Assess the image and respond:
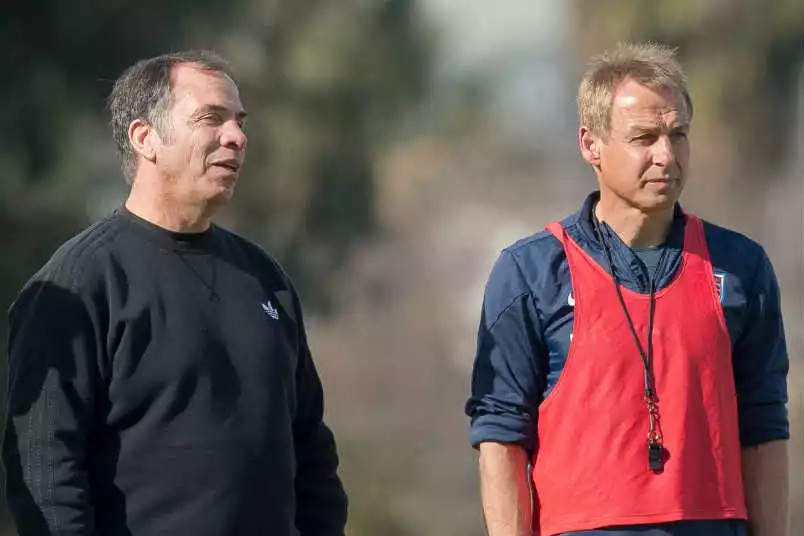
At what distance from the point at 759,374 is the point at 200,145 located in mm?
1199

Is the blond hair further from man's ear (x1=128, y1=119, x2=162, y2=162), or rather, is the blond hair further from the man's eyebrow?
man's ear (x1=128, y1=119, x2=162, y2=162)

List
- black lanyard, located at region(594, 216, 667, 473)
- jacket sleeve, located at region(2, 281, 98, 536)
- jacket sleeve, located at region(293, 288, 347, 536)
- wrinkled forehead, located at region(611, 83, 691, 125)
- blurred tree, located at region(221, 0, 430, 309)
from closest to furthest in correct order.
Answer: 1. jacket sleeve, located at region(2, 281, 98, 536)
2. black lanyard, located at region(594, 216, 667, 473)
3. wrinkled forehead, located at region(611, 83, 691, 125)
4. jacket sleeve, located at region(293, 288, 347, 536)
5. blurred tree, located at region(221, 0, 430, 309)

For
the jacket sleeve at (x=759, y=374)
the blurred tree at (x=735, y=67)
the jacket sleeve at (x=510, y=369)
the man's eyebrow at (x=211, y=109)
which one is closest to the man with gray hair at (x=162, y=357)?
the man's eyebrow at (x=211, y=109)

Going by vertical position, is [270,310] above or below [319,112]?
below

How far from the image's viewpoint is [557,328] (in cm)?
273

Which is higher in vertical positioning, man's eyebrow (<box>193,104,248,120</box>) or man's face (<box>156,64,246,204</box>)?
man's eyebrow (<box>193,104,248,120</box>)

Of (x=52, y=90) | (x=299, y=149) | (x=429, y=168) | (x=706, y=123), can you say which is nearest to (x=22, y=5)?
(x=52, y=90)

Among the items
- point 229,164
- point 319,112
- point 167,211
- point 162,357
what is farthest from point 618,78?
point 319,112

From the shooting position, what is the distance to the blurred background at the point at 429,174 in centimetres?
1132

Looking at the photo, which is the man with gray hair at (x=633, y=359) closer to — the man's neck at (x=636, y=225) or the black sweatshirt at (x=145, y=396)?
the man's neck at (x=636, y=225)

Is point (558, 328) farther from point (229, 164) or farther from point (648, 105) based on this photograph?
point (229, 164)

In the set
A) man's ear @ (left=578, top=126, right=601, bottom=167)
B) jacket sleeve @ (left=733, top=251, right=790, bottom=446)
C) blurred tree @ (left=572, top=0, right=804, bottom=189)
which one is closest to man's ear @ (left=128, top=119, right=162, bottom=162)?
man's ear @ (left=578, top=126, right=601, bottom=167)

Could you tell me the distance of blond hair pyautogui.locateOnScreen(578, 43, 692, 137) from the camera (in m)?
2.80

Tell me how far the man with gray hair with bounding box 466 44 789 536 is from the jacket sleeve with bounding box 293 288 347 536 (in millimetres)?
370
